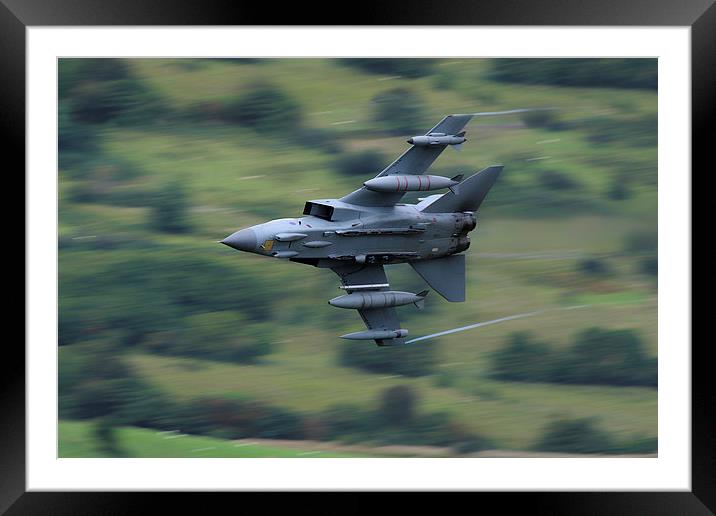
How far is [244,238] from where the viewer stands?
13508mm

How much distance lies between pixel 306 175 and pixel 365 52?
445 centimetres

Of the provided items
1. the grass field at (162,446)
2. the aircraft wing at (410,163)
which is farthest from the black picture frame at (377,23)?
the grass field at (162,446)

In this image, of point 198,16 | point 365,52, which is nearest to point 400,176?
point 365,52

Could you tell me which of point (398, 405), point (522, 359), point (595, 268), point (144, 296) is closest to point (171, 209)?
point (144, 296)

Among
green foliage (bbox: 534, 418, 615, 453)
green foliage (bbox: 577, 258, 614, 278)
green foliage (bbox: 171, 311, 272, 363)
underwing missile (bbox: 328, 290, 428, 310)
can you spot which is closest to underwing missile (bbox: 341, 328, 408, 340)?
underwing missile (bbox: 328, 290, 428, 310)

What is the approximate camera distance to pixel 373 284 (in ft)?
47.9

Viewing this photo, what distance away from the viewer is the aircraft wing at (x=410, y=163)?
46.4 ft

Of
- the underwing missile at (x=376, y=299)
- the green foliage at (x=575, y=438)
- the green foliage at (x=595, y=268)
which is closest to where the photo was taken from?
the underwing missile at (x=376, y=299)

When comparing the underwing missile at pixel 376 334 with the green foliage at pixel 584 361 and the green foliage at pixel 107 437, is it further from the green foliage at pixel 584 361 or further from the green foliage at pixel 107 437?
the green foliage at pixel 107 437

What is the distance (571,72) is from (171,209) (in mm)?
6844

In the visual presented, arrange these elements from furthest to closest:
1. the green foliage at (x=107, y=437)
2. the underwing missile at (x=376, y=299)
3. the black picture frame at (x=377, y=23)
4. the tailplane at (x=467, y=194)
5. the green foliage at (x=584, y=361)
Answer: the green foliage at (x=584, y=361), the green foliage at (x=107, y=437), the tailplane at (x=467, y=194), the underwing missile at (x=376, y=299), the black picture frame at (x=377, y=23)

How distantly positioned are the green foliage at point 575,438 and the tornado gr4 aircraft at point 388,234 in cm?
395

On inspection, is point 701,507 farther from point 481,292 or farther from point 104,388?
point 104,388

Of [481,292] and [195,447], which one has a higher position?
[481,292]
